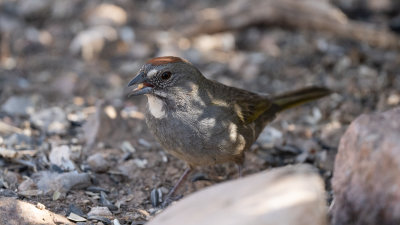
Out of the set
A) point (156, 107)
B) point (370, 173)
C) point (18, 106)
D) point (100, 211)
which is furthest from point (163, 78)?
point (18, 106)

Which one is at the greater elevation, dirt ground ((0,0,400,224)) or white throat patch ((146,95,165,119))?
white throat patch ((146,95,165,119))

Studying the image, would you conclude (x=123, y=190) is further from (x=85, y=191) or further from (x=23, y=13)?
(x=23, y=13)

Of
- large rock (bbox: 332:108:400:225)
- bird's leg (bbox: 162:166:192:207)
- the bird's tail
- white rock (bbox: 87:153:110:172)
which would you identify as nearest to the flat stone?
white rock (bbox: 87:153:110:172)

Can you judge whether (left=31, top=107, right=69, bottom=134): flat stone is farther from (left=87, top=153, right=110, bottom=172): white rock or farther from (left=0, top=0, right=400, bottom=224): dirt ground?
(left=87, top=153, right=110, bottom=172): white rock

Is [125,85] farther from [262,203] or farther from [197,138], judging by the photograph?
[262,203]

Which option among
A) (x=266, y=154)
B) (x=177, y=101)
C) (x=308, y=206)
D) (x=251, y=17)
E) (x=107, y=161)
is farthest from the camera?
(x=251, y=17)

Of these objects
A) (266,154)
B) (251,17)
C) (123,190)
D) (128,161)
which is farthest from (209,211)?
(251,17)
